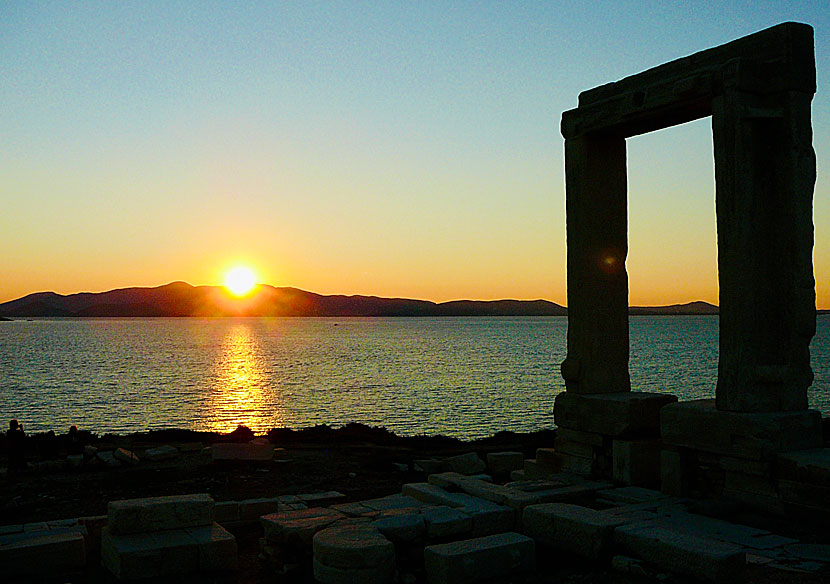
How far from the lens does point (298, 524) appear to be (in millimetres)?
8141

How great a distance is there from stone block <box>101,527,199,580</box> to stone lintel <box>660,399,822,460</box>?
5.59m

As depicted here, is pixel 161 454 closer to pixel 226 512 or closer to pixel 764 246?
pixel 226 512

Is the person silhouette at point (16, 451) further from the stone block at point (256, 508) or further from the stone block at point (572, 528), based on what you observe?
the stone block at point (572, 528)

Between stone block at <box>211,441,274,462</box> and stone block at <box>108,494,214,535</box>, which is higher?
stone block at <box>108,494,214,535</box>

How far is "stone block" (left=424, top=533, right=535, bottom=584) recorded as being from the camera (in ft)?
23.3

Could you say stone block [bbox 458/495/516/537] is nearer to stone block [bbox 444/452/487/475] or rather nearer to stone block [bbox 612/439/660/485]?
stone block [bbox 612/439/660/485]

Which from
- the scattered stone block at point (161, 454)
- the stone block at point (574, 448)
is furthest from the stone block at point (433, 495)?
the scattered stone block at point (161, 454)

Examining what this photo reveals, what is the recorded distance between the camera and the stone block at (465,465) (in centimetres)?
1423

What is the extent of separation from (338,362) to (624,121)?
74.8m

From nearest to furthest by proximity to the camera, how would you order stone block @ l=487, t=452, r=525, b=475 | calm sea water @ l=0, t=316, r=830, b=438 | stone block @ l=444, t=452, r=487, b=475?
1. stone block @ l=444, t=452, r=487, b=475
2. stone block @ l=487, t=452, r=525, b=475
3. calm sea water @ l=0, t=316, r=830, b=438

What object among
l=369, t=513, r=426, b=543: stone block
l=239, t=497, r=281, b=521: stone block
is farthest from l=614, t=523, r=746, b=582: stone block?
l=239, t=497, r=281, b=521: stone block

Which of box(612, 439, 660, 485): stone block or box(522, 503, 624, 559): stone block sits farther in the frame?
box(612, 439, 660, 485): stone block

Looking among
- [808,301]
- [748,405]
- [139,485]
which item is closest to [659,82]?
[808,301]

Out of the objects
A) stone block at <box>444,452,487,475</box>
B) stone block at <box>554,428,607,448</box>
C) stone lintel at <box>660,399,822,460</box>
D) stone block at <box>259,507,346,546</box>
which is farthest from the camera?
stone block at <box>444,452,487,475</box>
